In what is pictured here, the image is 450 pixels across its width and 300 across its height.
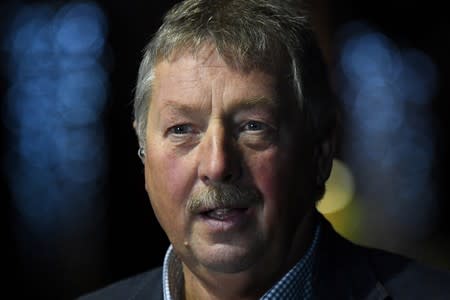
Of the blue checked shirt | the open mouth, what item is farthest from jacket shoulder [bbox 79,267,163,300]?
the open mouth

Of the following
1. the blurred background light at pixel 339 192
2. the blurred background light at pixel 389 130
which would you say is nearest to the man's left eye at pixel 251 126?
the blurred background light at pixel 339 192

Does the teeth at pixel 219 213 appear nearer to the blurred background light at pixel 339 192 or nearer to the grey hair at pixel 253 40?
the grey hair at pixel 253 40

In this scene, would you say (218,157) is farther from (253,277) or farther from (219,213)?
(253,277)

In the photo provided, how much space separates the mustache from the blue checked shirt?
24cm

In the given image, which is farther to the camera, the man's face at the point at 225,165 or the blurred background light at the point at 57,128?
the blurred background light at the point at 57,128

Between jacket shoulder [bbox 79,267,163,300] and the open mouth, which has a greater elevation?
the open mouth

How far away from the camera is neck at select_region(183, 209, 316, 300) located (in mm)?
2014

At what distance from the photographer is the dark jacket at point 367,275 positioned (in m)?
2.07

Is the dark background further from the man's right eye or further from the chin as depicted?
the chin

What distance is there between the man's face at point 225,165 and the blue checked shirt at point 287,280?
0.07 metres

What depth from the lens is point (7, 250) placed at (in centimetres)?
498

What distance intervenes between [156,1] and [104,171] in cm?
116

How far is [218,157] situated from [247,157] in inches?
3.3

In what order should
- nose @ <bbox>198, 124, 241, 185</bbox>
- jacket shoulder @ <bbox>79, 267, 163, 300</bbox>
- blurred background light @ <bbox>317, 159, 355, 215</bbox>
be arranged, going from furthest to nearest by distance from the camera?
blurred background light @ <bbox>317, 159, 355, 215</bbox> → jacket shoulder @ <bbox>79, 267, 163, 300</bbox> → nose @ <bbox>198, 124, 241, 185</bbox>
